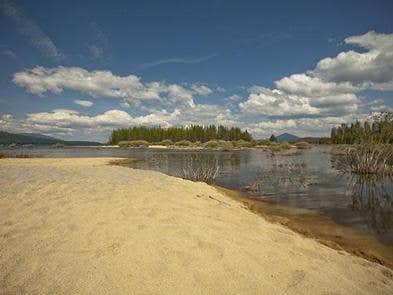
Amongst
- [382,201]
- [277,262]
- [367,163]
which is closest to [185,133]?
→ [367,163]

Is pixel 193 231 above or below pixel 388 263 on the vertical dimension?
above

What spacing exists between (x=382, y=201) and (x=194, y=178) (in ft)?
31.6

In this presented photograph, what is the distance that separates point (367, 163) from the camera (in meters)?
24.0

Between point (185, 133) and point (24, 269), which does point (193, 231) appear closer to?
point (24, 269)

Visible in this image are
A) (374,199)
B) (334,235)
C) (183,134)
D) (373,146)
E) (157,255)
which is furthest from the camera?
(183,134)

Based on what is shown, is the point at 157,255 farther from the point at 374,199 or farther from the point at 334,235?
the point at 374,199

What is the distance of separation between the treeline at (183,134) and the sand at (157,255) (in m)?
129

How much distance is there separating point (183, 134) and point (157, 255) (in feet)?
442

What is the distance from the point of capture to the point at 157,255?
5566 mm

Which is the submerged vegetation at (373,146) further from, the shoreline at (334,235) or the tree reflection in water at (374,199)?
the shoreline at (334,235)

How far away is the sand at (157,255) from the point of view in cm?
483

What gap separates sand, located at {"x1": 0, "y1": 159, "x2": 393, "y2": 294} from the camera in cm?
483

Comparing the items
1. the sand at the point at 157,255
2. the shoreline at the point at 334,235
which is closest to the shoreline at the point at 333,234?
the shoreline at the point at 334,235

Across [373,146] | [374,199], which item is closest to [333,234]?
[374,199]
